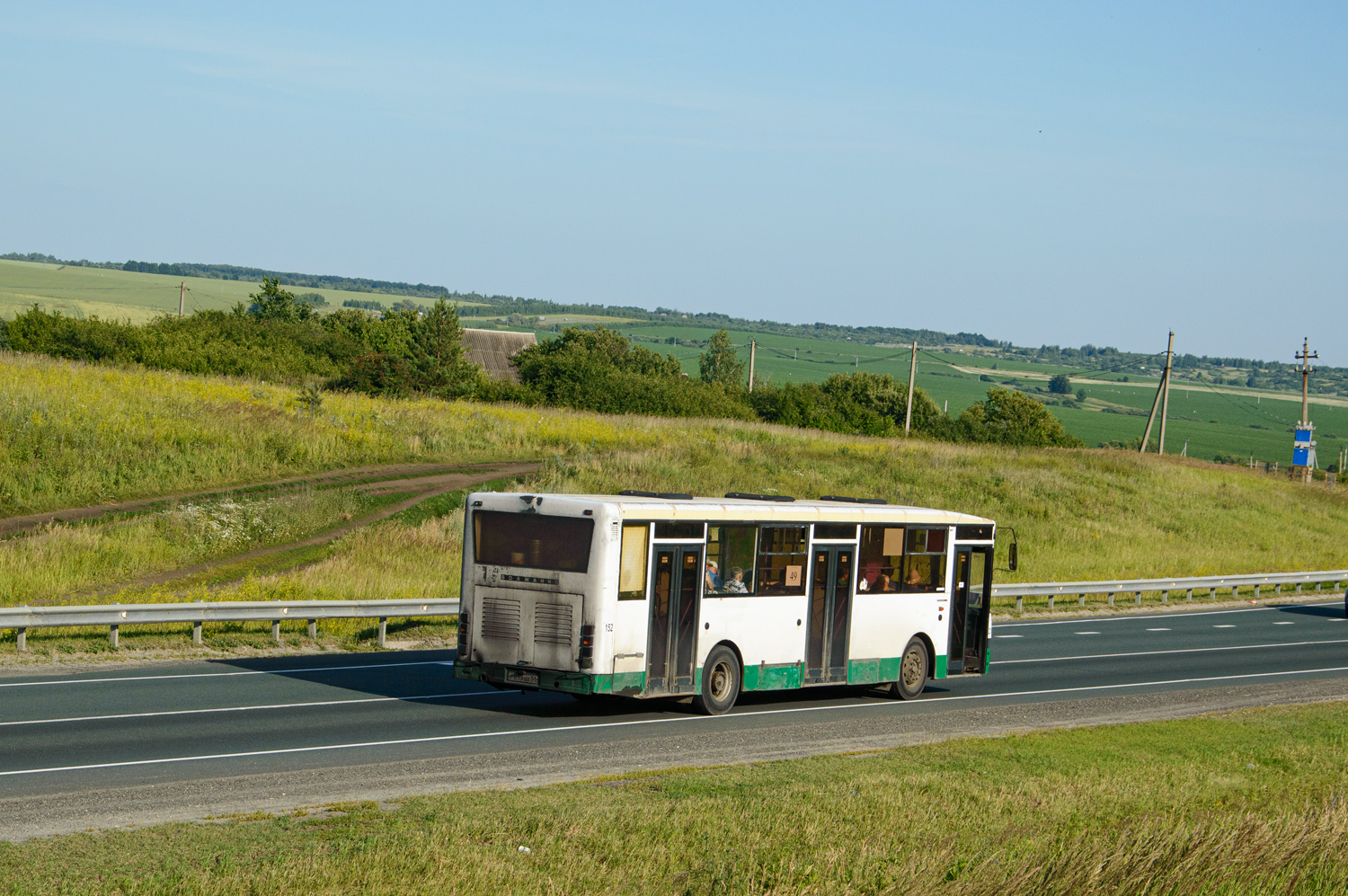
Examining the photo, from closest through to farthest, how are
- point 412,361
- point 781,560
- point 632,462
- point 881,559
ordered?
point 781,560 → point 881,559 → point 632,462 → point 412,361

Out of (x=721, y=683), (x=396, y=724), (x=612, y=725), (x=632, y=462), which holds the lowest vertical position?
(x=612, y=725)

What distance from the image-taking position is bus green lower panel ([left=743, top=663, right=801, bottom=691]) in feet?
57.2

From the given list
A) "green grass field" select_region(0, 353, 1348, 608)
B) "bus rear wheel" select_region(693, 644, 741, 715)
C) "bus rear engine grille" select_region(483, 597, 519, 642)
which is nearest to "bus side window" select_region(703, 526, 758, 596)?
"bus rear wheel" select_region(693, 644, 741, 715)

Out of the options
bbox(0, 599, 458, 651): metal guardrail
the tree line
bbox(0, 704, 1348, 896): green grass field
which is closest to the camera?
bbox(0, 704, 1348, 896): green grass field

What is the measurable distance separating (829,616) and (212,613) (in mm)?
9337

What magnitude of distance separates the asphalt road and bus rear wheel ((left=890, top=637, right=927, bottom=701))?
264 millimetres

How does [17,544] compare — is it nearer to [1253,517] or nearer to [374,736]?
[374,736]

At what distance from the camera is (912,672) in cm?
1986

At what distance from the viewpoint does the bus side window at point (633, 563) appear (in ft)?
51.3

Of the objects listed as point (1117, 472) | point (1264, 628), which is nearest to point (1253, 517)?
point (1117, 472)

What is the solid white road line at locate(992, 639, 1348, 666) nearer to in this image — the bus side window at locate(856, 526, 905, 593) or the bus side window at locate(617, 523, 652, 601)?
the bus side window at locate(856, 526, 905, 593)

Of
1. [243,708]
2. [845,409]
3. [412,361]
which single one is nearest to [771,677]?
[243,708]

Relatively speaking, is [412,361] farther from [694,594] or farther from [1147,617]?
[694,594]

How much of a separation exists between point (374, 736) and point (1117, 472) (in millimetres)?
56142
